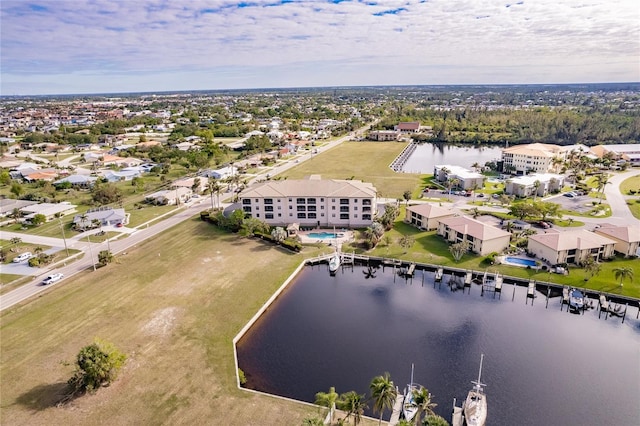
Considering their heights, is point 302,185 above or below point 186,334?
above

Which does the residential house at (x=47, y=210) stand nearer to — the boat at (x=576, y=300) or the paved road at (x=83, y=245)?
the paved road at (x=83, y=245)

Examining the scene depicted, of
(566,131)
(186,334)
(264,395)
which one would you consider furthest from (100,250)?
(566,131)

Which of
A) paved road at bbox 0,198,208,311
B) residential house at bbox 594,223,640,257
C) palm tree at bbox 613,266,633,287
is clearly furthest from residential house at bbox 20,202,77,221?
residential house at bbox 594,223,640,257

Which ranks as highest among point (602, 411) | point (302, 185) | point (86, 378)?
point (302, 185)

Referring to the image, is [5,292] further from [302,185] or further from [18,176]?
[18,176]

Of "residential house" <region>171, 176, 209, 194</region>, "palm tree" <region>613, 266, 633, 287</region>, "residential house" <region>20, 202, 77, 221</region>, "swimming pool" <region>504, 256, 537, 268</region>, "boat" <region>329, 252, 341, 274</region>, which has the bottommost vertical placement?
"boat" <region>329, 252, 341, 274</region>

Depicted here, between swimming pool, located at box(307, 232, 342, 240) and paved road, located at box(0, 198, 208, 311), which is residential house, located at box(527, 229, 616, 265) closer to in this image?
swimming pool, located at box(307, 232, 342, 240)
